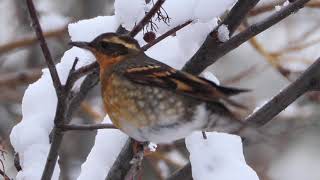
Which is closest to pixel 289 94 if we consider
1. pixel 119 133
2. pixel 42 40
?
pixel 119 133

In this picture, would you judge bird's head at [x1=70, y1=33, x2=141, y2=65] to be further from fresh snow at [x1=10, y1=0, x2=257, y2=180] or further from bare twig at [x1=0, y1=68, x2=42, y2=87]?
bare twig at [x1=0, y1=68, x2=42, y2=87]

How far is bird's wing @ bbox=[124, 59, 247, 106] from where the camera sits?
67.4 inches

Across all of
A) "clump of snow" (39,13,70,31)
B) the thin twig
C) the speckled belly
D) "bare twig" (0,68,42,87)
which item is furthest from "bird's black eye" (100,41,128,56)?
"clump of snow" (39,13,70,31)

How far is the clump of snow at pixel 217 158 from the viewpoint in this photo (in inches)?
74.5

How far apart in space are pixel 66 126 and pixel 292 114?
11.0 feet

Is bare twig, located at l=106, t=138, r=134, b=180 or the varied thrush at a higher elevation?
the varied thrush

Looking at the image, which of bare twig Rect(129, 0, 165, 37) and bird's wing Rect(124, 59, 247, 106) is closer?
bare twig Rect(129, 0, 165, 37)

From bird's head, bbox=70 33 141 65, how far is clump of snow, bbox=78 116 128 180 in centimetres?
34

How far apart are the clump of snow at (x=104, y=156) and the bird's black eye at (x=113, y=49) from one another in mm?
345

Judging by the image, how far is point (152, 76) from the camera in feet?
6.01

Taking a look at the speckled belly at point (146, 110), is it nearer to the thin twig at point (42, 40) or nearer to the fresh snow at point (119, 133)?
the fresh snow at point (119, 133)

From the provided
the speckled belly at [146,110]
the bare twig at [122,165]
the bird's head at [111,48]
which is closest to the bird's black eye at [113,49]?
the bird's head at [111,48]

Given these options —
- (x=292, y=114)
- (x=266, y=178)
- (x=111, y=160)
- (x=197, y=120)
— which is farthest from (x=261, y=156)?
(x=197, y=120)

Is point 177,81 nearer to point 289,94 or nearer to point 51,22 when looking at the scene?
point 289,94
